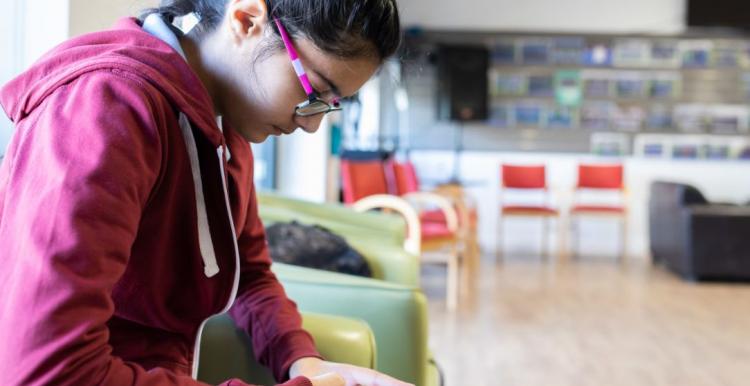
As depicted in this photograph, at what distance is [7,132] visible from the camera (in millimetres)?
1477

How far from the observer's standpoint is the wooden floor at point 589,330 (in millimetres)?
2975

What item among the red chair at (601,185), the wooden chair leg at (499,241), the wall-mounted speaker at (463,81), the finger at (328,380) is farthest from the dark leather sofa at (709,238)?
the finger at (328,380)

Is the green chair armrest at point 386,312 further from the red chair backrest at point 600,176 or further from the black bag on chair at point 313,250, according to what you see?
the red chair backrest at point 600,176

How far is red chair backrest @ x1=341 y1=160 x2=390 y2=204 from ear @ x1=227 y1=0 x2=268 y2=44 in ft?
9.84

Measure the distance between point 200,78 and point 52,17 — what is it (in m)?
0.77

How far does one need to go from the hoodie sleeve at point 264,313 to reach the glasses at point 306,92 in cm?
25

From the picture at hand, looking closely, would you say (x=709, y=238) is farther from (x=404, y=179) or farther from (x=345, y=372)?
(x=345, y=372)

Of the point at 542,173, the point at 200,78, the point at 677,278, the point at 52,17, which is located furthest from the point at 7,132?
the point at 542,173

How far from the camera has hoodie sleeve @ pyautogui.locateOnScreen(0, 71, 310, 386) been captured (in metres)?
0.60

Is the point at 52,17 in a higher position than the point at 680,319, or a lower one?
higher

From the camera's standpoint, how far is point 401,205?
3.54 metres

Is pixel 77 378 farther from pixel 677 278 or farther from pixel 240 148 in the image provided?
pixel 677 278

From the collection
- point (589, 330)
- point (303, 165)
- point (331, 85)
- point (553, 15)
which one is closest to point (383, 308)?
point (331, 85)

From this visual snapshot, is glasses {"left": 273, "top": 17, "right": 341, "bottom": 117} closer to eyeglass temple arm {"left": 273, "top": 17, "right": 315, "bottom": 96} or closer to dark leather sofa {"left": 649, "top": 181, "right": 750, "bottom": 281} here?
eyeglass temple arm {"left": 273, "top": 17, "right": 315, "bottom": 96}
